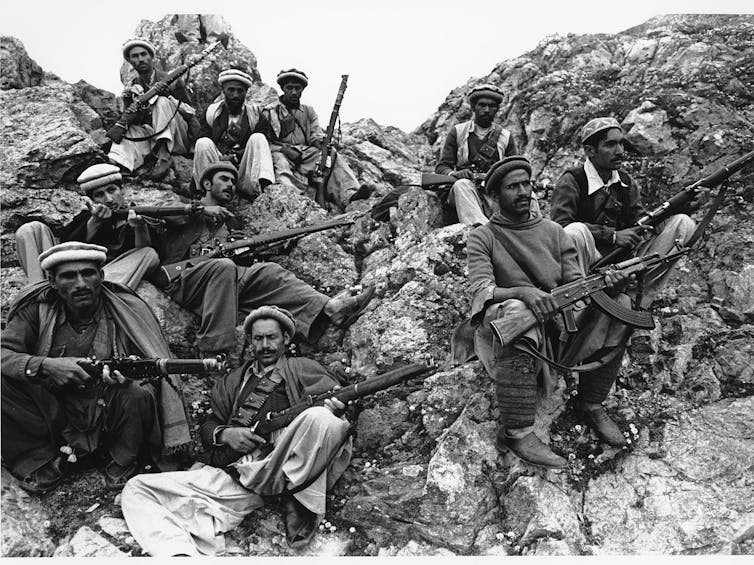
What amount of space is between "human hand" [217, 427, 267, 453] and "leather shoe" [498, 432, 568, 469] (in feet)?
7.67

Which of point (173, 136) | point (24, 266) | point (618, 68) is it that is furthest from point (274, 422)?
point (618, 68)

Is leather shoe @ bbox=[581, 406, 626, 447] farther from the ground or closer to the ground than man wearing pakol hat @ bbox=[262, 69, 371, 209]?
closer to the ground

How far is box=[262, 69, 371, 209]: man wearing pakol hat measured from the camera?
40.4 feet

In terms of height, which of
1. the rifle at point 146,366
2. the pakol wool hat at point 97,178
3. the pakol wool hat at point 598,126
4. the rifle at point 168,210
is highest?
the pakol wool hat at point 598,126

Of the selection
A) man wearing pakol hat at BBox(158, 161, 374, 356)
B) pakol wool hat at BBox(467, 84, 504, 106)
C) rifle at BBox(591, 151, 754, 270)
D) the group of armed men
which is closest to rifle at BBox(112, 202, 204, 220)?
the group of armed men

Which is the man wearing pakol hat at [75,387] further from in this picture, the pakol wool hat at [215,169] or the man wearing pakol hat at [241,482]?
the pakol wool hat at [215,169]

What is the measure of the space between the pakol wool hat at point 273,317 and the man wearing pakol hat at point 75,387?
0.89m

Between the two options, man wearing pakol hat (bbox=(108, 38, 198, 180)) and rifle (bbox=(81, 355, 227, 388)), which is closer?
rifle (bbox=(81, 355, 227, 388))

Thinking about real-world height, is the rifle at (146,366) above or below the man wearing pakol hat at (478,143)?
below

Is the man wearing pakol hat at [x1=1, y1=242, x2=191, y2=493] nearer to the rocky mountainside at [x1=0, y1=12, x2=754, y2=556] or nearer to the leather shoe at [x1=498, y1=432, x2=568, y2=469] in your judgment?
the rocky mountainside at [x1=0, y1=12, x2=754, y2=556]

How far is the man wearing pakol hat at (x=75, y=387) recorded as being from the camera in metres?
7.58

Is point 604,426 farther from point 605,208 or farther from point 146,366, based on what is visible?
point 146,366

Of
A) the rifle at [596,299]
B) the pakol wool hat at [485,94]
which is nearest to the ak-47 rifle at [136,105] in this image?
the pakol wool hat at [485,94]

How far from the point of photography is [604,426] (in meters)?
7.83
